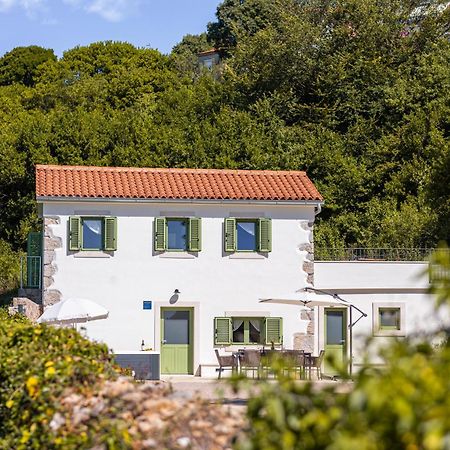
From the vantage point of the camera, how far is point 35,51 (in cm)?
6631

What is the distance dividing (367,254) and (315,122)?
15743 millimetres

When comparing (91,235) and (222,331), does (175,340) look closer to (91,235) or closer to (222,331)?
(222,331)

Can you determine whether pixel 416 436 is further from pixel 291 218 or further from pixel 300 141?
pixel 300 141

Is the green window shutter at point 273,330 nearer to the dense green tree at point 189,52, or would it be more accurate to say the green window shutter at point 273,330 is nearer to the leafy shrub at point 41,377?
the leafy shrub at point 41,377

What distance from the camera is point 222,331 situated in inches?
1070

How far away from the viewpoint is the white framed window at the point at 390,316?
2822 cm

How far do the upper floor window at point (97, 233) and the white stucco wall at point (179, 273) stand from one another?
0.19 metres

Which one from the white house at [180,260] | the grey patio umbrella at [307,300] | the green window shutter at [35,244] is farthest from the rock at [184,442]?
the green window shutter at [35,244]

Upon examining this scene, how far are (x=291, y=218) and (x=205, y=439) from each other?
21.0m

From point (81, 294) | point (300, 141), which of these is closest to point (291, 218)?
point (81, 294)

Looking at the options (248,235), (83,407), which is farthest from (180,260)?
(83,407)

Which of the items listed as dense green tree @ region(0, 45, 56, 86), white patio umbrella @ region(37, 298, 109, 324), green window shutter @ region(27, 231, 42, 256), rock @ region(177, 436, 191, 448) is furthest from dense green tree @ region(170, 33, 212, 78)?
rock @ region(177, 436, 191, 448)

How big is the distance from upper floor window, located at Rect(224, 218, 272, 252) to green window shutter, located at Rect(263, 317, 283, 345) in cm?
182

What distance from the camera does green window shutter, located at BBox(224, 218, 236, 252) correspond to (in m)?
27.5
